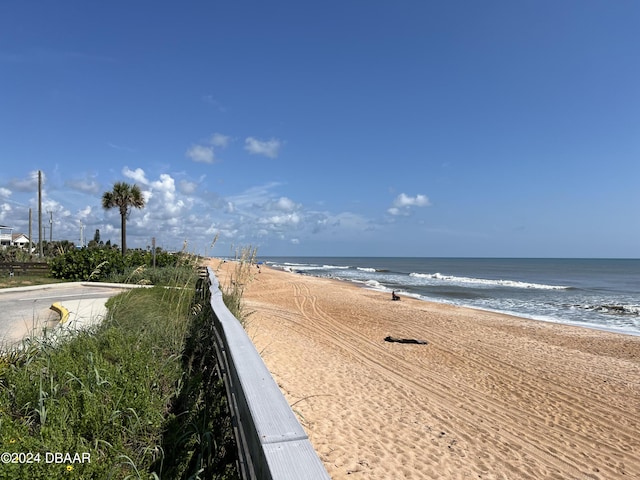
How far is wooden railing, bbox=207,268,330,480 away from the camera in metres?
1.18

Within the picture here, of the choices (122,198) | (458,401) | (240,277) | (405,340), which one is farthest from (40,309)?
(122,198)

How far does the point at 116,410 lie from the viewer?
265cm

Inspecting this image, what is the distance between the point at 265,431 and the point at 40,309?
9.30 meters

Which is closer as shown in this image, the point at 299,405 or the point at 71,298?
the point at 299,405

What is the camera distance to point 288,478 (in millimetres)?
1128

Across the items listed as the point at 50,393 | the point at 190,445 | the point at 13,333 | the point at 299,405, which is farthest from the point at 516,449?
the point at 13,333

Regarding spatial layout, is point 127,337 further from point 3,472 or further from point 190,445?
point 3,472

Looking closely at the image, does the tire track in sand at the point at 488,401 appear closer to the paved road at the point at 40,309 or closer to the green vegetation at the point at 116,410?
the green vegetation at the point at 116,410

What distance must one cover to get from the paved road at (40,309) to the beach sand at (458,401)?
334 cm

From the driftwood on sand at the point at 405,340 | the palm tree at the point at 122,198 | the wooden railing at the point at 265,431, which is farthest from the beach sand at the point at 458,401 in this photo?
the palm tree at the point at 122,198

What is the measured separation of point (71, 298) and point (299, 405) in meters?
8.04

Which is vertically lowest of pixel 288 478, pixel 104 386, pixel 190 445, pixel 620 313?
pixel 620 313

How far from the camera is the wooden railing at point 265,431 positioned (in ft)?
3.88

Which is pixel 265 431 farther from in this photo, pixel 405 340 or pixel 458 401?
pixel 405 340
